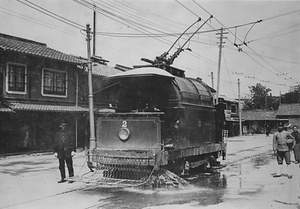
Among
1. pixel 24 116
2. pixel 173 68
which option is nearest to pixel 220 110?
pixel 173 68

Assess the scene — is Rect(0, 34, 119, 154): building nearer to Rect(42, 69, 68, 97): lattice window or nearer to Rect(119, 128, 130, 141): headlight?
Rect(42, 69, 68, 97): lattice window

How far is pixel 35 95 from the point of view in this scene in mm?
20281

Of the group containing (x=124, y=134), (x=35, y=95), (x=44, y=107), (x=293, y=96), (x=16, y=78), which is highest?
(x=293, y=96)

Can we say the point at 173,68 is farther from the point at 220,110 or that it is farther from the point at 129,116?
the point at 220,110

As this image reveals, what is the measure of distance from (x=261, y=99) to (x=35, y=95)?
8265 cm

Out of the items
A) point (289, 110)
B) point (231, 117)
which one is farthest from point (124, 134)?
point (289, 110)

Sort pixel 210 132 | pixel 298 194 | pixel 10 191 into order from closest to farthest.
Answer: pixel 298 194
pixel 10 191
pixel 210 132

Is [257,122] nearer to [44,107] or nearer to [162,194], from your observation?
[44,107]

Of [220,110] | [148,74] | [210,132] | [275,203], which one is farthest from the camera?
[220,110]

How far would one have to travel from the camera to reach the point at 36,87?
66.7 feet

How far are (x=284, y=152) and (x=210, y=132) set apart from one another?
2.86 meters

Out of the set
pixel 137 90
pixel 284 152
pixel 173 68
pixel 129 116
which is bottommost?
pixel 284 152

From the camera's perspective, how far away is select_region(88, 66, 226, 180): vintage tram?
30.9 ft

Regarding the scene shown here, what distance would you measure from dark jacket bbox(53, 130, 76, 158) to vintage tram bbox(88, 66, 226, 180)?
0.80m
